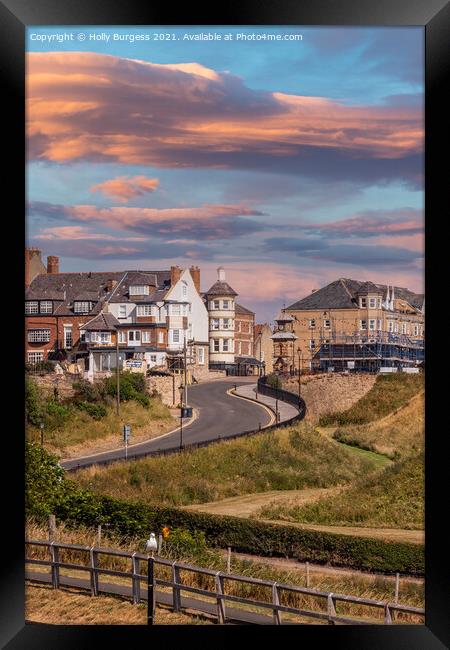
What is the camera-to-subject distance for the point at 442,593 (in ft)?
25.8

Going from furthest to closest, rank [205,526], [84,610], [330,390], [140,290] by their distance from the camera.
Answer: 1. [330,390]
2. [140,290]
3. [205,526]
4. [84,610]

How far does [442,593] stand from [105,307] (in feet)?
15.3

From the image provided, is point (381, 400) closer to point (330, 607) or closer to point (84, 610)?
point (330, 607)

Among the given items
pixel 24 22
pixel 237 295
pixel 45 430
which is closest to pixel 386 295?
pixel 237 295

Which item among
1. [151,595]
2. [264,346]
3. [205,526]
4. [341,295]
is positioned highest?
[341,295]

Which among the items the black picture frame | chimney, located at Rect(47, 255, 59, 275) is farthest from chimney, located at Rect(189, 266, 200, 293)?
the black picture frame

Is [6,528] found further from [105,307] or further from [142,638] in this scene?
[105,307]

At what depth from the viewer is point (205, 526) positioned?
986 centimetres

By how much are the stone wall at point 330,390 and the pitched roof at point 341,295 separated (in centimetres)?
93

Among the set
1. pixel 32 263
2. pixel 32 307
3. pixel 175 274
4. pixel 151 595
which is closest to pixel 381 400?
pixel 175 274

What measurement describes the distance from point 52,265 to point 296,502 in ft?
12.3

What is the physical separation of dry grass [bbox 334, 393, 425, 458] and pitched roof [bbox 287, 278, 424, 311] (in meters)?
1.29

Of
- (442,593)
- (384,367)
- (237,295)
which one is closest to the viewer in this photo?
(442,593)

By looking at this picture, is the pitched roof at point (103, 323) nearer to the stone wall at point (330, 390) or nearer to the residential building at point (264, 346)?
the residential building at point (264, 346)
